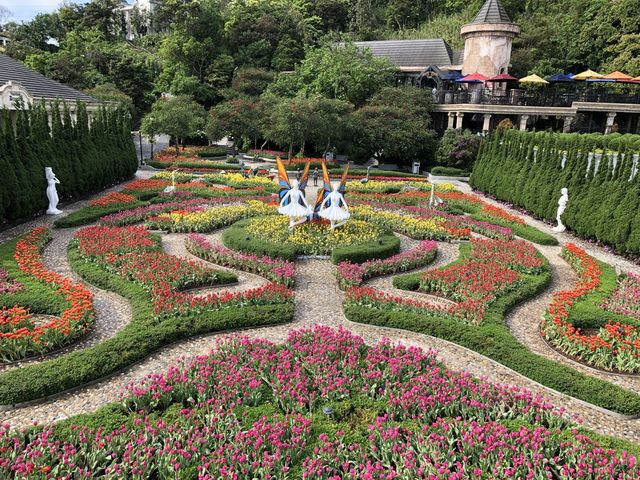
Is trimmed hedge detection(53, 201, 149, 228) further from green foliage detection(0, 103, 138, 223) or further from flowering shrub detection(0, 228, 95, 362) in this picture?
flowering shrub detection(0, 228, 95, 362)

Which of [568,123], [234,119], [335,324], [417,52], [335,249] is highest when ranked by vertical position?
[417,52]

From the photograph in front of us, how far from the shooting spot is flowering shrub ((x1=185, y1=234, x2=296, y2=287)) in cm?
1177

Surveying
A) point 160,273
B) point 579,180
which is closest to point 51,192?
point 160,273

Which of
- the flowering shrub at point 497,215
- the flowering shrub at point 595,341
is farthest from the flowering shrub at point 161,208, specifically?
the flowering shrub at point 595,341

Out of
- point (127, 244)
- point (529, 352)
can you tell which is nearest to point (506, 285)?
point (529, 352)

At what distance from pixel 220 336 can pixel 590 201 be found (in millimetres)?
14196

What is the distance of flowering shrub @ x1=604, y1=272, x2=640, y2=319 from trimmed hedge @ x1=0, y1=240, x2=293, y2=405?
7222 millimetres

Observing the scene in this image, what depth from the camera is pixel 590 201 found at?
16.8 meters

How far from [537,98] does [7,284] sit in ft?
126

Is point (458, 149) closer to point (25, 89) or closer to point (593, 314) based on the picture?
point (593, 314)

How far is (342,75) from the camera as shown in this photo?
4078cm

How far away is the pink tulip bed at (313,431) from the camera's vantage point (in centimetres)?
534

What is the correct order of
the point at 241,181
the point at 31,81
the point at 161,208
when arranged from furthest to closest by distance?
1. the point at 241,181
2. the point at 31,81
3. the point at 161,208

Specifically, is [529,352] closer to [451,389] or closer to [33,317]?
[451,389]
